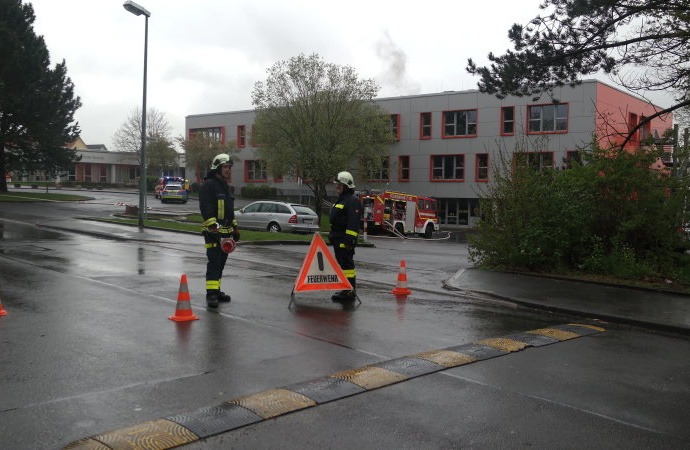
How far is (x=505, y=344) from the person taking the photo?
6.98 metres

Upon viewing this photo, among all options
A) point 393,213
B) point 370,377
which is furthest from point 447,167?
point 370,377

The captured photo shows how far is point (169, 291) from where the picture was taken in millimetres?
9641

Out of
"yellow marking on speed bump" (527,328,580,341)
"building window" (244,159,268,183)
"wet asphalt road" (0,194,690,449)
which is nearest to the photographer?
"wet asphalt road" (0,194,690,449)

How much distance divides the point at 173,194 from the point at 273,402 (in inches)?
1781

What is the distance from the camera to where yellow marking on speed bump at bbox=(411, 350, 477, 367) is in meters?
6.04

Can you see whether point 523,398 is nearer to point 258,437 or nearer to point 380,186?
point 258,437

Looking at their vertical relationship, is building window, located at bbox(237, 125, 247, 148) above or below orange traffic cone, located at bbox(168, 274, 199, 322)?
above

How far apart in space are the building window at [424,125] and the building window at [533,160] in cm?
3471

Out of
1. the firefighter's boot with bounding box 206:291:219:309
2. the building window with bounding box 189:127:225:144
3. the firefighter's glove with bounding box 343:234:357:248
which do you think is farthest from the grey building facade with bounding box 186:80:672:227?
the firefighter's boot with bounding box 206:291:219:309

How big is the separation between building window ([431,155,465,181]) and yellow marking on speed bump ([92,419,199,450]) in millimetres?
44501

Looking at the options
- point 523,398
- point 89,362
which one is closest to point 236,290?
point 89,362

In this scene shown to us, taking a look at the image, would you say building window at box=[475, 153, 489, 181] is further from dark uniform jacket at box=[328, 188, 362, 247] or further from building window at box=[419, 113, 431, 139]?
dark uniform jacket at box=[328, 188, 362, 247]

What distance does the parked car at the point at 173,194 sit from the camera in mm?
47844

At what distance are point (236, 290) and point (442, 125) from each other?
131 feet
